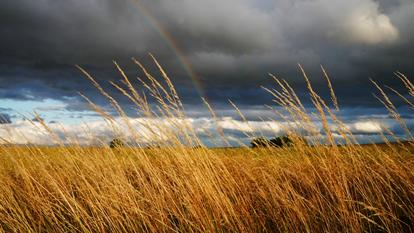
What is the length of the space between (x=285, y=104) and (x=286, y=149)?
0.92 meters

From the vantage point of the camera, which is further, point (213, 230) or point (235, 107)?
point (235, 107)

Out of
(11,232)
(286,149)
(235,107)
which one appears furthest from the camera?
(286,149)

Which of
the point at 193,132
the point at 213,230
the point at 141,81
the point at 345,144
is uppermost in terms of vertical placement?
the point at 141,81

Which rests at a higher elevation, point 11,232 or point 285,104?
point 285,104

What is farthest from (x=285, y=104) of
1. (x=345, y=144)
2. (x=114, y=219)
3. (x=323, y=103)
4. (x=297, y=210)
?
(x=114, y=219)

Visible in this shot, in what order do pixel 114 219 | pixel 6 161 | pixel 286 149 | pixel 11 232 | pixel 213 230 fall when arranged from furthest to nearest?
pixel 6 161 → pixel 286 149 → pixel 11 232 → pixel 114 219 → pixel 213 230

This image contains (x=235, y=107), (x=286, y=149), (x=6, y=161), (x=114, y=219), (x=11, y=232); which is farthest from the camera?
(x=6, y=161)

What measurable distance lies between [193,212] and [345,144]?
2006mm

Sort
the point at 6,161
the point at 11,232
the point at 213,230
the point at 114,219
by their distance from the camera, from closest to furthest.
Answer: the point at 213,230 → the point at 114,219 → the point at 11,232 → the point at 6,161

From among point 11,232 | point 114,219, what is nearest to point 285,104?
point 114,219

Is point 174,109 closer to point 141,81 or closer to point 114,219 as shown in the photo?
point 141,81

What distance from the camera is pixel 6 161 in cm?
779

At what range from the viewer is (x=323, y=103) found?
3613 millimetres

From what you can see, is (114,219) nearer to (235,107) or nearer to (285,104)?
(235,107)
